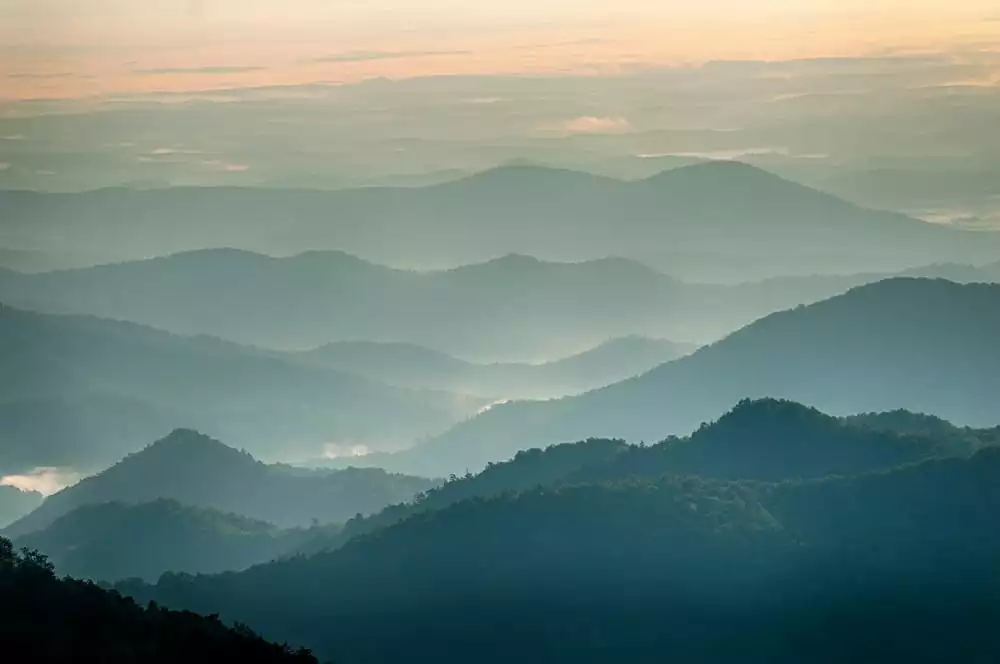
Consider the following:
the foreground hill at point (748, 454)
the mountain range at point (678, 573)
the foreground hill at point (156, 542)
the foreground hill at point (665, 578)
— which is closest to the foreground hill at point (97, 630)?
the foreground hill at point (665, 578)

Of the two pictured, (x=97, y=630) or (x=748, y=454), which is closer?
(x=97, y=630)

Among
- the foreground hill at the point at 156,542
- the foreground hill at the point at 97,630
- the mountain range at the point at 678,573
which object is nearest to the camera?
the foreground hill at the point at 97,630

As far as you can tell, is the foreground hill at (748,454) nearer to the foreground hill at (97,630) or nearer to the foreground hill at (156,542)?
the foreground hill at (156,542)

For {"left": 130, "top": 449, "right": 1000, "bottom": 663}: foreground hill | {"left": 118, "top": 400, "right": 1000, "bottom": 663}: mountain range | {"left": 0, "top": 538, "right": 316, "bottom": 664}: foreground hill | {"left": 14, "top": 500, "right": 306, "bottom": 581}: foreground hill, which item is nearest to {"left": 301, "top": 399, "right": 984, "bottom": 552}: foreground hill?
{"left": 118, "top": 400, "right": 1000, "bottom": 663}: mountain range

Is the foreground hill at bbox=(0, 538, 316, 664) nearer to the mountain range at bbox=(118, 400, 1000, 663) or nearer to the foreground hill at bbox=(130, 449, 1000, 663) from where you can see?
the foreground hill at bbox=(130, 449, 1000, 663)

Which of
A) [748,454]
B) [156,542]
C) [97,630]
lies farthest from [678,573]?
[156,542]

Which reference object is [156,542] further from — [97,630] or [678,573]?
[97,630]
